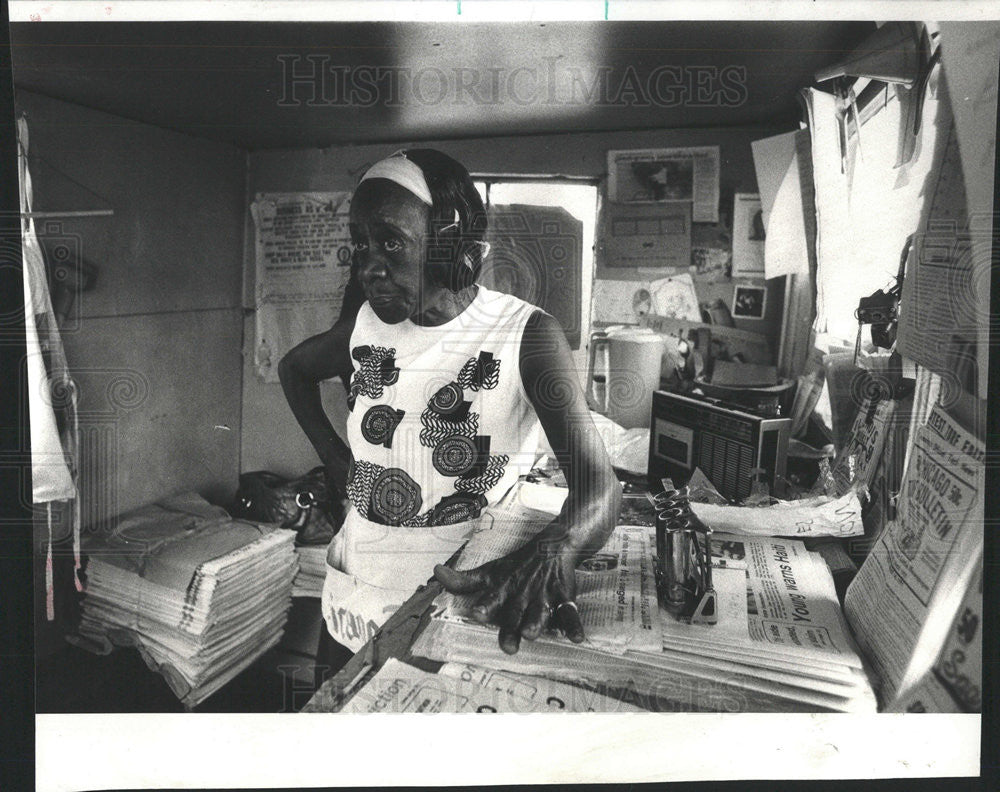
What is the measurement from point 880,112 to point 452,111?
2.24ft

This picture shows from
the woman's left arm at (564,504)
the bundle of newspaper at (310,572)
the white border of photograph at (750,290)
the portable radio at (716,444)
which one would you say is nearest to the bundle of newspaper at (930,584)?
the portable radio at (716,444)

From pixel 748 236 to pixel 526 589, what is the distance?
0.68m

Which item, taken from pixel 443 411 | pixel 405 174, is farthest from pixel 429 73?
pixel 443 411

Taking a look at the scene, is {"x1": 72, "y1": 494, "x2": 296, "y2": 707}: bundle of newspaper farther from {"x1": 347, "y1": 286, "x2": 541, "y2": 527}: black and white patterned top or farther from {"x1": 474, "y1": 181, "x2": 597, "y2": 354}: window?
{"x1": 474, "y1": 181, "x2": 597, "y2": 354}: window

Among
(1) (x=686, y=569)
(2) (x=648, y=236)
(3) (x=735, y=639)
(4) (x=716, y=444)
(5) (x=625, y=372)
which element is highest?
(2) (x=648, y=236)

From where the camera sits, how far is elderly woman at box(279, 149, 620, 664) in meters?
1.18

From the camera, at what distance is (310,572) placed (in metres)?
1.24

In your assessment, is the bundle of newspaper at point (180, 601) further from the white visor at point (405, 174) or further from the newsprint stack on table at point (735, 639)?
the white visor at point (405, 174)

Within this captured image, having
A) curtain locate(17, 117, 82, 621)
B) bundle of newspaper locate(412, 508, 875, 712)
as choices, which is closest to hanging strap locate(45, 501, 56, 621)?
curtain locate(17, 117, 82, 621)

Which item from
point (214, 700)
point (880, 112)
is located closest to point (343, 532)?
point (214, 700)

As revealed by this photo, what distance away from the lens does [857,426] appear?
1216 millimetres

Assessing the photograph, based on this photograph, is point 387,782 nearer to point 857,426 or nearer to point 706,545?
point 706,545

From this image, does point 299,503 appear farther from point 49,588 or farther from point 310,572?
point 49,588

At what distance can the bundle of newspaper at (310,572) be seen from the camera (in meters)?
1.24
